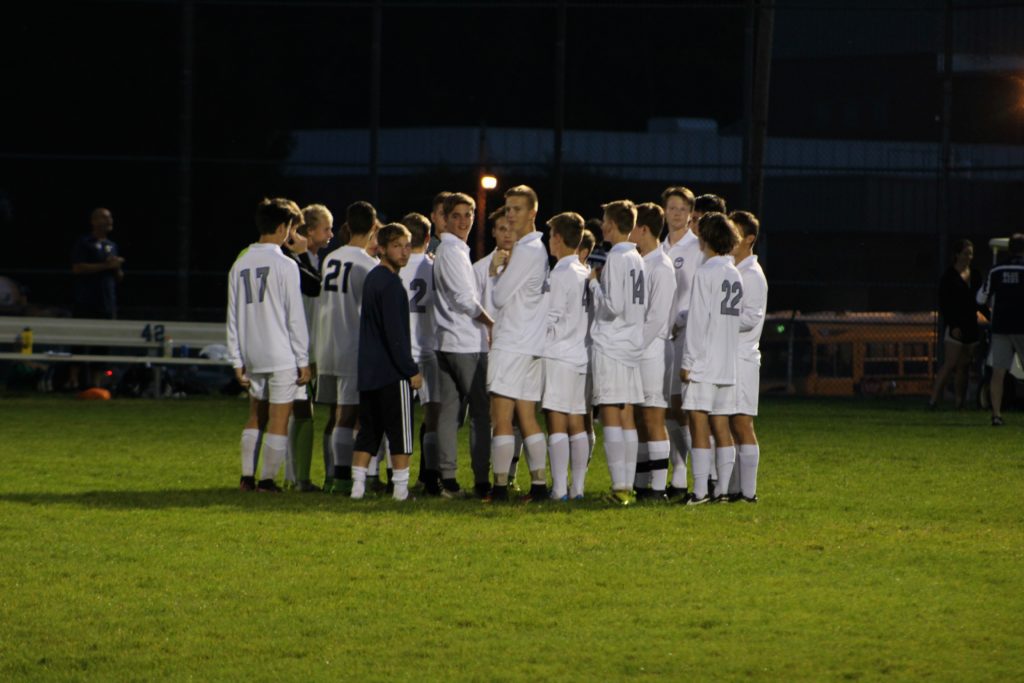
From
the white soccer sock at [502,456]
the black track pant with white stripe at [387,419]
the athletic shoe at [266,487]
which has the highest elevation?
the black track pant with white stripe at [387,419]

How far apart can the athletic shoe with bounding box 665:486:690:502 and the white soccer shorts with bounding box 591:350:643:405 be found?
805 millimetres

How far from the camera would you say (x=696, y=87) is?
3338cm

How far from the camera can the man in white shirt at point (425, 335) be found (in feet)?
36.7

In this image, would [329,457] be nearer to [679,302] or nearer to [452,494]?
[452,494]

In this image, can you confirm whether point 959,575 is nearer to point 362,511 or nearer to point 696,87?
point 362,511

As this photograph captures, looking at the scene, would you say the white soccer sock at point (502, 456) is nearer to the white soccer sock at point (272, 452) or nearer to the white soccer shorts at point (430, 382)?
the white soccer shorts at point (430, 382)

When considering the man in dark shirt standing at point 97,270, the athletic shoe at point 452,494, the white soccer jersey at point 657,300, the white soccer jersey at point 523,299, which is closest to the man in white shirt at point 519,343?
the white soccer jersey at point 523,299

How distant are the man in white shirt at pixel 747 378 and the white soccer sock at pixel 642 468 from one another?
0.57 meters

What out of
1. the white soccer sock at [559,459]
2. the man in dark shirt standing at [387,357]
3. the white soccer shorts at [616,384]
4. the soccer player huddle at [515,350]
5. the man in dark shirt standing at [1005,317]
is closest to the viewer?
the man in dark shirt standing at [387,357]

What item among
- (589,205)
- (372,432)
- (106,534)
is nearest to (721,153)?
(589,205)

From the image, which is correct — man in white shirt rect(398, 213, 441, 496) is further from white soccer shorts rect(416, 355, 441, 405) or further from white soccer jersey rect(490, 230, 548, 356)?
white soccer jersey rect(490, 230, 548, 356)

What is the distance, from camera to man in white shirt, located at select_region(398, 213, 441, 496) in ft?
36.7

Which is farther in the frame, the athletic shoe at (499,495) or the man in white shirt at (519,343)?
the athletic shoe at (499,495)

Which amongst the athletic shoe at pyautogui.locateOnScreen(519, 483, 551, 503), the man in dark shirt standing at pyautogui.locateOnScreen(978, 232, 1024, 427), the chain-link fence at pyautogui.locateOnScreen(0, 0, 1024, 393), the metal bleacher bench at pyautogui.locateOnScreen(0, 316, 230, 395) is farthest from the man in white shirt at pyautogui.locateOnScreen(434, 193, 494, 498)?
the chain-link fence at pyautogui.locateOnScreen(0, 0, 1024, 393)
